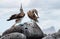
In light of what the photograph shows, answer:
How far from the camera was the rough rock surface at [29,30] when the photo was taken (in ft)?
83.8

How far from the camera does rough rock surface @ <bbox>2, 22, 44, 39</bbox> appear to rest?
25.5 metres

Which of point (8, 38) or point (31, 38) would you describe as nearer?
point (8, 38)

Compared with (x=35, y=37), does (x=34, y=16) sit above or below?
above

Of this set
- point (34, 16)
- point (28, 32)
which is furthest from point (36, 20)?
point (28, 32)

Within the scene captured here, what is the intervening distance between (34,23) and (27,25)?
838 millimetres

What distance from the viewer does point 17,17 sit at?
26.9m

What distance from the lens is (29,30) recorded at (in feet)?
84.4

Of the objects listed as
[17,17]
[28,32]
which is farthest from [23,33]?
[17,17]

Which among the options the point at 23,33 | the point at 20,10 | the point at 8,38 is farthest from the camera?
the point at 20,10

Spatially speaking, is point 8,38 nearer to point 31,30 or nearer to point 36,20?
point 31,30

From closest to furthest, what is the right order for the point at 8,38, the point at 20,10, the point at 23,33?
the point at 8,38
the point at 23,33
the point at 20,10

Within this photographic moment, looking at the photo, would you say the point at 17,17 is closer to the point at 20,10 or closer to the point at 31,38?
the point at 20,10

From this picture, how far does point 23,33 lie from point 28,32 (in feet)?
1.58

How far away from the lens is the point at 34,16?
27.3 meters
